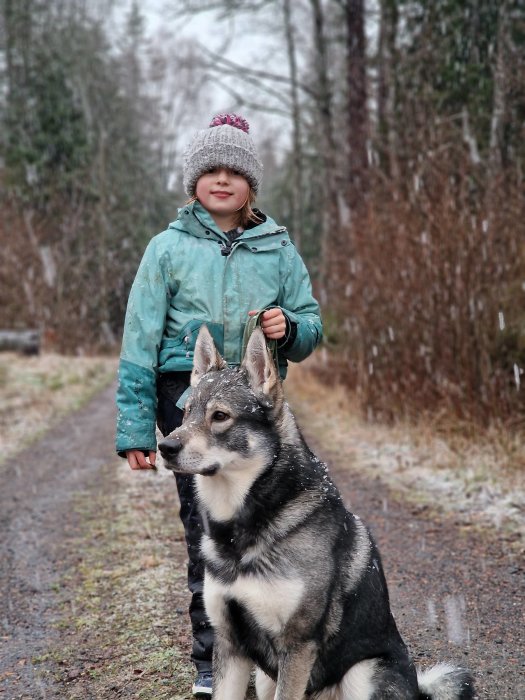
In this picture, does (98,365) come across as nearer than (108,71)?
Yes

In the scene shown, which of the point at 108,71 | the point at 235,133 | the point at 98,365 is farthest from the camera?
the point at 108,71

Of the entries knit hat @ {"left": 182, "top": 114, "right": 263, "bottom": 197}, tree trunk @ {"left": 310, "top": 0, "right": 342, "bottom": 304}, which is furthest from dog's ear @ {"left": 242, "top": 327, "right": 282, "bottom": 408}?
tree trunk @ {"left": 310, "top": 0, "right": 342, "bottom": 304}

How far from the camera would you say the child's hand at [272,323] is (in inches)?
117

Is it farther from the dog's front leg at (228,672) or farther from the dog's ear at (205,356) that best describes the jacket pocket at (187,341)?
the dog's front leg at (228,672)

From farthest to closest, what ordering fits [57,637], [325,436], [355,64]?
[355,64] < [325,436] < [57,637]

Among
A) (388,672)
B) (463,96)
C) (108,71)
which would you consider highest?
(108,71)

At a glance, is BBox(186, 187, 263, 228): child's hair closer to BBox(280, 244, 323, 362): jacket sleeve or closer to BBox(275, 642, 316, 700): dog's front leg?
BBox(280, 244, 323, 362): jacket sleeve

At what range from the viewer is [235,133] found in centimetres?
329

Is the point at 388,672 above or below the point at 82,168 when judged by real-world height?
below

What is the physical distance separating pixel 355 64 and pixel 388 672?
1276 cm

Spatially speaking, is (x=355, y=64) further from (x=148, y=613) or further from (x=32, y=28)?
(x=32, y=28)

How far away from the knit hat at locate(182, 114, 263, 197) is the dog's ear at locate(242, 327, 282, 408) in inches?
36.3

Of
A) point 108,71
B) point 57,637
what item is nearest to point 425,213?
point 57,637

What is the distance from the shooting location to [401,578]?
4.84 metres
